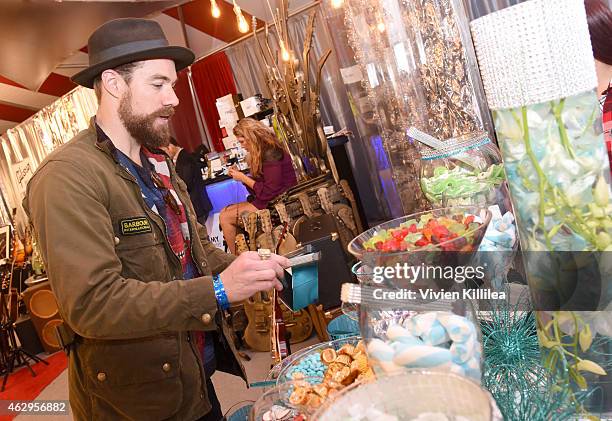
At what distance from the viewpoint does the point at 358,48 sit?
145 inches

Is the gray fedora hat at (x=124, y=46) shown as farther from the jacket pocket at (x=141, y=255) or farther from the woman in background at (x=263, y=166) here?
the woman in background at (x=263, y=166)

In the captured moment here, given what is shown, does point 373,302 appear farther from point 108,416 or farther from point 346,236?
point 346,236

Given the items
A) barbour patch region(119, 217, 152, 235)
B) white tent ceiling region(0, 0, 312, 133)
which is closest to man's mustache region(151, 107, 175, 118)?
barbour patch region(119, 217, 152, 235)

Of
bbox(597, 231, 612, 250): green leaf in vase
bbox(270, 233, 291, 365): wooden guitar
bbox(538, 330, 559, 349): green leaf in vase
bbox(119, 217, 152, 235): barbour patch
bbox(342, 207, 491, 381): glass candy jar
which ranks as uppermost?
bbox(119, 217, 152, 235): barbour patch

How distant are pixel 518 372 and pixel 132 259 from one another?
1.26m

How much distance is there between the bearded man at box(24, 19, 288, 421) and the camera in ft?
4.93

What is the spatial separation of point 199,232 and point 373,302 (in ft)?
5.11

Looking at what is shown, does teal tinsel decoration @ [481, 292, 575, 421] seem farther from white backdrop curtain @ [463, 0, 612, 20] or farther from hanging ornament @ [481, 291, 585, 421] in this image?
white backdrop curtain @ [463, 0, 612, 20]

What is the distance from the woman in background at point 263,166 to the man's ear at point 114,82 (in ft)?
11.3

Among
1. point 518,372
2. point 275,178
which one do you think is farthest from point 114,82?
point 275,178

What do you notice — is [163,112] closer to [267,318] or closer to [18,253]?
[267,318]

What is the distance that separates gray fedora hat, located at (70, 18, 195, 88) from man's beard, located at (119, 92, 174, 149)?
13cm

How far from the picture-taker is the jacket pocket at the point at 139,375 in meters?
1.78

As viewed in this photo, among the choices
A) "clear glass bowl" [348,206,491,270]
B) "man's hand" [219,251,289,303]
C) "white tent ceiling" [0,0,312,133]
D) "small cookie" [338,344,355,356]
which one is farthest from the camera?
"white tent ceiling" [0,0,312,133]
